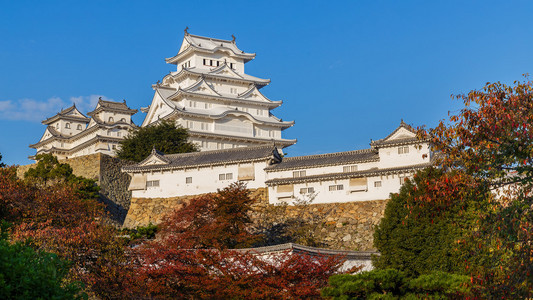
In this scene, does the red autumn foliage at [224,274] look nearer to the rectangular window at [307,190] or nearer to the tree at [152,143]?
the rectangular window at [307,190]

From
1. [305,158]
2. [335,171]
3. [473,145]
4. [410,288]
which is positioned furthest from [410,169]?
[473,145]

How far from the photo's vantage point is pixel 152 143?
142 ft

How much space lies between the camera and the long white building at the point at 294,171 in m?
31.0

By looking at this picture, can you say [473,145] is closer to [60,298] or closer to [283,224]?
[60,298]

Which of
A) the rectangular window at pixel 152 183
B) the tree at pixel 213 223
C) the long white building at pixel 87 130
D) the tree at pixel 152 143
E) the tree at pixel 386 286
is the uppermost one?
the long white building at pixel 87 130

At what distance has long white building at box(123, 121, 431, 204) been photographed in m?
31.0

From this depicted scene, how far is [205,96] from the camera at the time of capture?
5269 centimetres

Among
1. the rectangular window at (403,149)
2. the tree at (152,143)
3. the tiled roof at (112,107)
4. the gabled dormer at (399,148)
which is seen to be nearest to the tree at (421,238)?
the gabled dormer at (399,148)

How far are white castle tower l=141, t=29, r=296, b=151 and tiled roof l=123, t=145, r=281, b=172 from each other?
1298 centimetres

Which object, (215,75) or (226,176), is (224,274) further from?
(215,75)

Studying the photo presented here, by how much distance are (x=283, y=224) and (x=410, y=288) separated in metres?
13.1

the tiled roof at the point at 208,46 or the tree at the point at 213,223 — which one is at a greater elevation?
the tiled roof at the point at 208,46

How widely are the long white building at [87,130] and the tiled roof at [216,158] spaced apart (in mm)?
20035

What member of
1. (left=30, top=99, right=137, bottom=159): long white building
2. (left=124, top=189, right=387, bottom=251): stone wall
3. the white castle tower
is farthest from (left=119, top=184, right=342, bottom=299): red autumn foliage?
(left=30, top=99, right=137, bottom=159): long white building
